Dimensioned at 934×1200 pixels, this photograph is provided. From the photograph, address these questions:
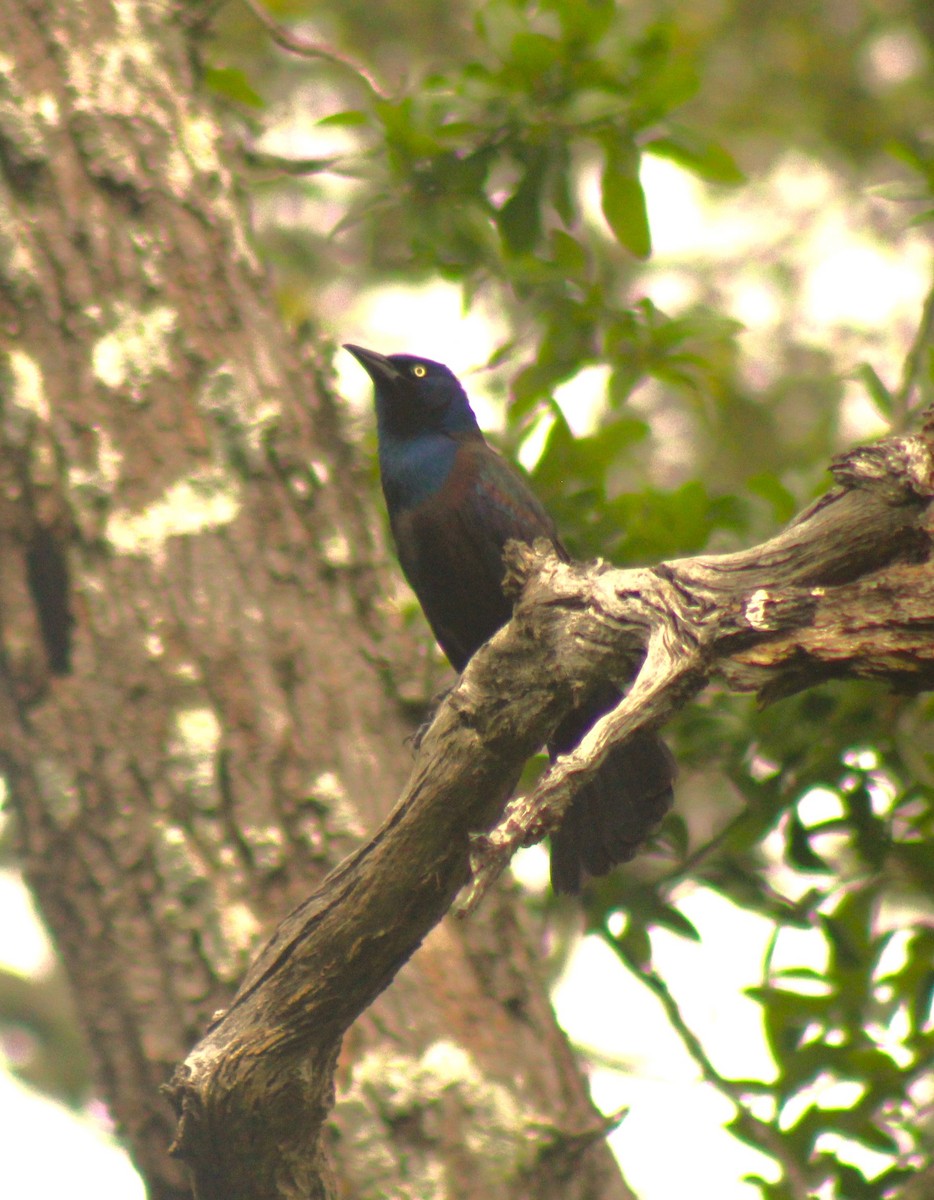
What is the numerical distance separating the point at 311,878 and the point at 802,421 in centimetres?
618

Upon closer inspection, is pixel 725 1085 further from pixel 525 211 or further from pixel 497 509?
pixel 525 211

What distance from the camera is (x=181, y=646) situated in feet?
10.4

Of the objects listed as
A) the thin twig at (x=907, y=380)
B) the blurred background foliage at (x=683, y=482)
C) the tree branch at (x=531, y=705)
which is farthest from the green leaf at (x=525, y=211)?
the tree branch at (x=531, y=705)

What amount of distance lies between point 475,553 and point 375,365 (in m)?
0.86

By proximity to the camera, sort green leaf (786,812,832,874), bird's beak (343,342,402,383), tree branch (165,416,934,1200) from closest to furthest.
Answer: tree branch (165,416,934,1200), green leaf (786,812,832,874), bird's beak (343,342,402,383)

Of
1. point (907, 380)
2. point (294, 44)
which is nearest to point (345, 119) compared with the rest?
point (294, 44)

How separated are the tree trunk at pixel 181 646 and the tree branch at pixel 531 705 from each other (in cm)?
66

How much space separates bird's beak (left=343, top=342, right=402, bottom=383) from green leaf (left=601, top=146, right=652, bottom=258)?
922mm

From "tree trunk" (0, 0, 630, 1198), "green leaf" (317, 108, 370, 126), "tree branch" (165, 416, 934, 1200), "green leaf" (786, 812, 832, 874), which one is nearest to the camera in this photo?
"tree branch" (165, 416, 934, 1200)

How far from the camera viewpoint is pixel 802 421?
8539 millimetres

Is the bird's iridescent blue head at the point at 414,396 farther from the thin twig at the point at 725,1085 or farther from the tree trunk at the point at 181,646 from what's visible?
the thin twig at the point at 725,1085

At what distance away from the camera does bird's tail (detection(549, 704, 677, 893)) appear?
9.96ft

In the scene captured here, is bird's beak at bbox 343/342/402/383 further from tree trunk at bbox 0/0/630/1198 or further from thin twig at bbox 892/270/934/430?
thin twig at bbox 892/270/934/430

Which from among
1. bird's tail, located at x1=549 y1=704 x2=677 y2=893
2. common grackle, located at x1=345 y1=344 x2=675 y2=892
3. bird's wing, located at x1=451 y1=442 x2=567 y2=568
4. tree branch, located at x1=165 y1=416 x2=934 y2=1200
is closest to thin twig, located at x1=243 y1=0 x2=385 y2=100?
common grackle, located at x1=345 y1=344 x2=675 y2=892
